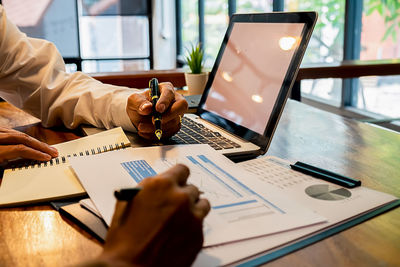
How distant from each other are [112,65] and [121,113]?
548cm

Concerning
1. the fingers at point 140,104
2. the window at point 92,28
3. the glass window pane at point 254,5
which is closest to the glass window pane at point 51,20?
the window at point 92,28

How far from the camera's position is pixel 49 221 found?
62 cm

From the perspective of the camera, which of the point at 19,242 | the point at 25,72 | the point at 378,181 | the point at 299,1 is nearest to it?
the point at 19,242

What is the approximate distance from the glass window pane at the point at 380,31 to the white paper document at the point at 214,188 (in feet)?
8.39

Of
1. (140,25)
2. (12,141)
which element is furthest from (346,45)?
(140,25)

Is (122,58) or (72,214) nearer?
(72,214)

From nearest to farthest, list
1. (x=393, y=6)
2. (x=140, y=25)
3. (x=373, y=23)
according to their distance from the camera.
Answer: (x=393, y=6) < (x=373, y=23) < (x=140, y=25)

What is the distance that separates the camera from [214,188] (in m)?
0.66

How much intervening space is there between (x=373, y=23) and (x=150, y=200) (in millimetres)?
3114

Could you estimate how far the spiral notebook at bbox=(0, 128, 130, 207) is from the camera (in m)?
0.67

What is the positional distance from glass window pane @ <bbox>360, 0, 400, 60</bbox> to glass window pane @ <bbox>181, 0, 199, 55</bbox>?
3200mm

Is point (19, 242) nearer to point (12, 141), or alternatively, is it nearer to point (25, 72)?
point (12, 141)

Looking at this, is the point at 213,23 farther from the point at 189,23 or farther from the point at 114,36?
the point at 114,36

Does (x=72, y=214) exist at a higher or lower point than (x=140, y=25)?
lower
